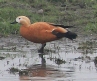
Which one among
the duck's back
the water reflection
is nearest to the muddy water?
the water reflection

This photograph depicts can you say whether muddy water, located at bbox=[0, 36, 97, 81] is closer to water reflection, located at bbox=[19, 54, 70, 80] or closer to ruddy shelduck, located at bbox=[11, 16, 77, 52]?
water reflection, located at bbox=[19, 54, 70, 80]

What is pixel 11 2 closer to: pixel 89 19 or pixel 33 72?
pixel 89 19

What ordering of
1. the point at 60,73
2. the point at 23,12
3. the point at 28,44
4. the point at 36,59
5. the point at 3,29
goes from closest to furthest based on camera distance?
the point at 60,73
the point at 36,59
the point at 28,44
the point at 3,29
the point at 23,12

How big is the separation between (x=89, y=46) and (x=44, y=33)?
4.23 feet

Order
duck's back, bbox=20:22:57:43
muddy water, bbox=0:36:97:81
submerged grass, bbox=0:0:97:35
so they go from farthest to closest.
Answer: submerged grass, bbox=0:0:97:35 < duck's back, bbox=20:22:57:43 < muddy water, bbox=0:36:97:81

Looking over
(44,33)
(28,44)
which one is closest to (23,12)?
(28,44)

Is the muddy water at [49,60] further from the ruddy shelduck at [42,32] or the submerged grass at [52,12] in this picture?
the submerged grass at [52,12]

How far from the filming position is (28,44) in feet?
48.9

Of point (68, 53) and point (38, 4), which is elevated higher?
point (38, 4)

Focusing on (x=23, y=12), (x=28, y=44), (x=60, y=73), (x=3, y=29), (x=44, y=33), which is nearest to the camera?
(x=60, y=73)

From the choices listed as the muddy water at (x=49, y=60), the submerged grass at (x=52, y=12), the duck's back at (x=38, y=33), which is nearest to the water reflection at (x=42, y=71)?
the muddy water at (x=49, y=60)

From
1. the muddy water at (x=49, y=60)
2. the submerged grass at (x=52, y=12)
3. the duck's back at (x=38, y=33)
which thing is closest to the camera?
the muddy water at (x=49, y=60)

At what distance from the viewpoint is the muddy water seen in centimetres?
1099

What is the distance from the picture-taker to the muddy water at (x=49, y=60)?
10992mm
